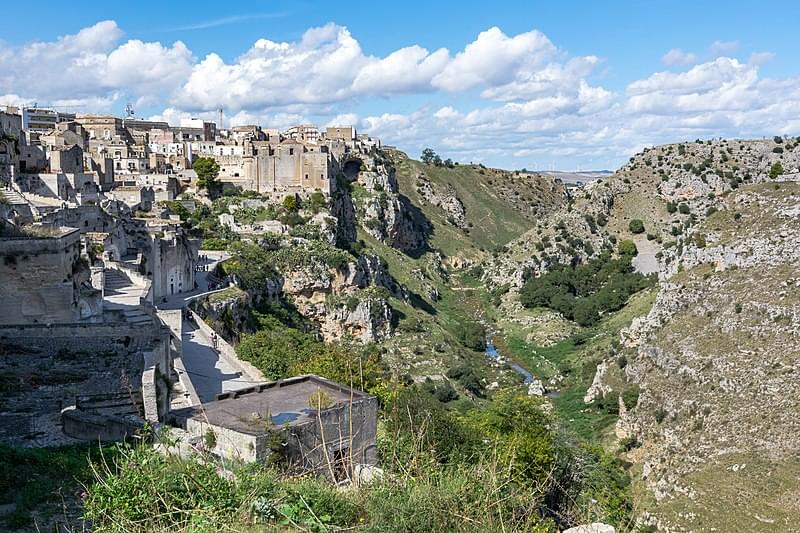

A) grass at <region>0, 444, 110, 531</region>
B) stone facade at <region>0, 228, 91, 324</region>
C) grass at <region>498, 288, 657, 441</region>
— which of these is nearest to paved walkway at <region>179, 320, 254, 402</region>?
stone facade at <region>0, 228, 91, 324</region>

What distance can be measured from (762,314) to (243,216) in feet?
107

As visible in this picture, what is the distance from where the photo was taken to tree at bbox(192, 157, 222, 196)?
54406 millimetres

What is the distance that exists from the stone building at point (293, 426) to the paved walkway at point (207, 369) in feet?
12.7

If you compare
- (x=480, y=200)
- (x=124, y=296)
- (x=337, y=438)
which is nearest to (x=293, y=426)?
(x=337, y=438)

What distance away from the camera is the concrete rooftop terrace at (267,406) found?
35.3 feet

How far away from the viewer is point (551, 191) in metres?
110

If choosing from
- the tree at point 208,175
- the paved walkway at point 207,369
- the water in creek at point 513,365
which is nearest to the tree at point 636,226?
the water in creek at point 513,365

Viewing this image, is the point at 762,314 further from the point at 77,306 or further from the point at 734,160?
the point at 734,160

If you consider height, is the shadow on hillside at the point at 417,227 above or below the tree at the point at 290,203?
below

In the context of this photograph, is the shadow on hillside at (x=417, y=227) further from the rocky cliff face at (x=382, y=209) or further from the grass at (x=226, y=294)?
the grass at (x=226, y=294)

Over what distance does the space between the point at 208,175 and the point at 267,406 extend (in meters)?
45.3

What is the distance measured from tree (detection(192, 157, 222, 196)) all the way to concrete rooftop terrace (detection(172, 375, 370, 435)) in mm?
43064

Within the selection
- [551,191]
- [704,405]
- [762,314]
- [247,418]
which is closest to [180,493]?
[247,418]

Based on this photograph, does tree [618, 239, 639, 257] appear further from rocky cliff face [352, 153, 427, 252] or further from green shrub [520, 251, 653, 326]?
rocky cliff face [352, 153, 427, 252]
